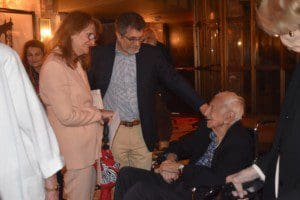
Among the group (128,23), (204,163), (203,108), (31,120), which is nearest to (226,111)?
(203,108)

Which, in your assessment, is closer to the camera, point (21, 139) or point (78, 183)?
point (21, 139)

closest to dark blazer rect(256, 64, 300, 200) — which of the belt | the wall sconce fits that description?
the belt

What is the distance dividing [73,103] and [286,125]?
4.56 ft

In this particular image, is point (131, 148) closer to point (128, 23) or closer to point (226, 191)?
point (128, 23)

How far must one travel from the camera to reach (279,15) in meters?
1.61

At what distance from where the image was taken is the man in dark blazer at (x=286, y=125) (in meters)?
1.59

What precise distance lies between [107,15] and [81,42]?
36.7 ft

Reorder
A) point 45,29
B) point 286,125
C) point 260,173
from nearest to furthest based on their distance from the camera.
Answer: point 286,125
point 260,173
point 45,29

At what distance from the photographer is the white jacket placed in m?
1.57

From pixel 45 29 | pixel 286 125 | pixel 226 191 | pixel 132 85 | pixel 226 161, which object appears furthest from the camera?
pixel 45 29

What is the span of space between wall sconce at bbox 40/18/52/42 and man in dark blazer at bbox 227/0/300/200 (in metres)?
5.15

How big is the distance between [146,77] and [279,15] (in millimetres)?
1764

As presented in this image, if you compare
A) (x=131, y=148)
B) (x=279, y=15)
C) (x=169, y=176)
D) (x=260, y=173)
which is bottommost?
(x=169, y=176)

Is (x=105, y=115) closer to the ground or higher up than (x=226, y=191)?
higher up
